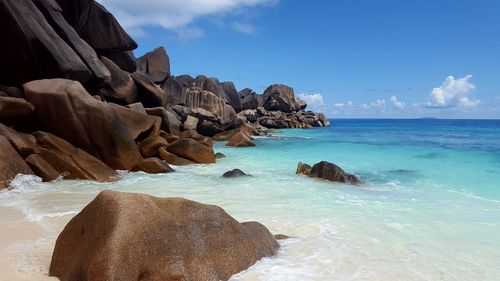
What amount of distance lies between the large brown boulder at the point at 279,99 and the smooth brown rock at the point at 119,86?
34.7 m

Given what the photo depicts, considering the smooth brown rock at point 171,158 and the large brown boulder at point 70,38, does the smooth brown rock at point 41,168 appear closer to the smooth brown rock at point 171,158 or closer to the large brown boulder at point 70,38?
the smooth brown rock at point 171,158

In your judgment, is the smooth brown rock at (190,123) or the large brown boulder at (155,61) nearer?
the smooth brown rock at (190,123)

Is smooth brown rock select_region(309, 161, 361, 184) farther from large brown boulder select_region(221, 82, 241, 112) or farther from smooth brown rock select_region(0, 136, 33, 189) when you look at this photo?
large brown boulder select_region(221, 82, 241, 112)

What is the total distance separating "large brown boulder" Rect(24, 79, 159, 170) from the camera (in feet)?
35.9

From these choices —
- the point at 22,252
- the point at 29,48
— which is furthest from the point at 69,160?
the point at 22,252

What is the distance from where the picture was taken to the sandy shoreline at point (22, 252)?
13.9 ft

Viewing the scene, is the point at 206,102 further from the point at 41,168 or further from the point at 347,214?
the point at 347,214

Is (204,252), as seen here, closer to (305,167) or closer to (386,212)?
(386,212)

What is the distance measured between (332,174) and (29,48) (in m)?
9.67

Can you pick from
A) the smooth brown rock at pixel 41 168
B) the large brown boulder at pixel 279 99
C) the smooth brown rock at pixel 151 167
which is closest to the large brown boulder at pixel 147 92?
the smooth brown rock at pixel 151 167

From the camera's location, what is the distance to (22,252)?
16.0ft

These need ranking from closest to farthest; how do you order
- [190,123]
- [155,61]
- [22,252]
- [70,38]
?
[22,252], [70,38], [190,123], [155,61]

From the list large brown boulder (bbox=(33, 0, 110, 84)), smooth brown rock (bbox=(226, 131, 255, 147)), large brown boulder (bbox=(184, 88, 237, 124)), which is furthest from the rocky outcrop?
large brown boulder (bbox=(184, 88, 237, 124))

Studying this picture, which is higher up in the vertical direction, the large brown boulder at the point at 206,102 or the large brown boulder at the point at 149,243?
the large brown boulder at the point at 206,102
